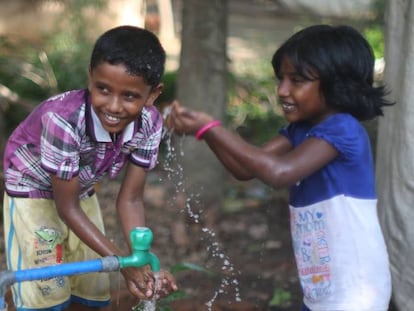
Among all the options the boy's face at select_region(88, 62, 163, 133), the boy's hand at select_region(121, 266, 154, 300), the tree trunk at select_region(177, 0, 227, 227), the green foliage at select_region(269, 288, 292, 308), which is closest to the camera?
the boy's face at select_region(88, 62, 163, 133)

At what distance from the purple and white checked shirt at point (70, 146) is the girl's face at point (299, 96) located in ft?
1.55

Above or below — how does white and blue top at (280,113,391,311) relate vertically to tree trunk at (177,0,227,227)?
below

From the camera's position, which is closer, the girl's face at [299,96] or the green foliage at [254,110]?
the girl's face at [299,96]

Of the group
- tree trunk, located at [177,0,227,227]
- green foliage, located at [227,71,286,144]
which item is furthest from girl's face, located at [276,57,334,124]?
green foliage, located at [227,71,286,144]

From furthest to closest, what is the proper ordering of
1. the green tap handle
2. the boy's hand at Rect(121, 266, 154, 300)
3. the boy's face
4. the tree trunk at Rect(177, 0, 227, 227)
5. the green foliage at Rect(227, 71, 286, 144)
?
1. the green foliage at Rect(227, 71, 286, 144)
2. the tree trunk at Rect(177, 0, 227, 227)
3. the boy's hand at Rect(121, 266, 154, 300)
4. the boy's face
5. the green tap handle

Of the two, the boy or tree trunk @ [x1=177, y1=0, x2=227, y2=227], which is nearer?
the boy

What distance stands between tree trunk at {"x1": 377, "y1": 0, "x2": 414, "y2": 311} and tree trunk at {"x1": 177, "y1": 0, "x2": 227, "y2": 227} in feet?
5.37

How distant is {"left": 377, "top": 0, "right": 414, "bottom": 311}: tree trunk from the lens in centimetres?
314

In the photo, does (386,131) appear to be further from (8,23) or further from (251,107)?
(8,23)

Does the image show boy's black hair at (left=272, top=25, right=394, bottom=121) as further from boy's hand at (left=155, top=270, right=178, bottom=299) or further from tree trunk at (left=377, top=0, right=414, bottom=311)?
boy's hand at (left=155, top=270, right=178, bottom=299)

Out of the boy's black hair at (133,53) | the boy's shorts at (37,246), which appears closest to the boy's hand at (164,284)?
the boy's shorts at (37,246)

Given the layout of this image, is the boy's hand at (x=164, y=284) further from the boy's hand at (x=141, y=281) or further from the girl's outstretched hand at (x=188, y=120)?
the girl's outstretched hand at (x=188, y=120)

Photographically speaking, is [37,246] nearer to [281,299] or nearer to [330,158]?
[330,158]

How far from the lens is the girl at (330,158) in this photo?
253cm
